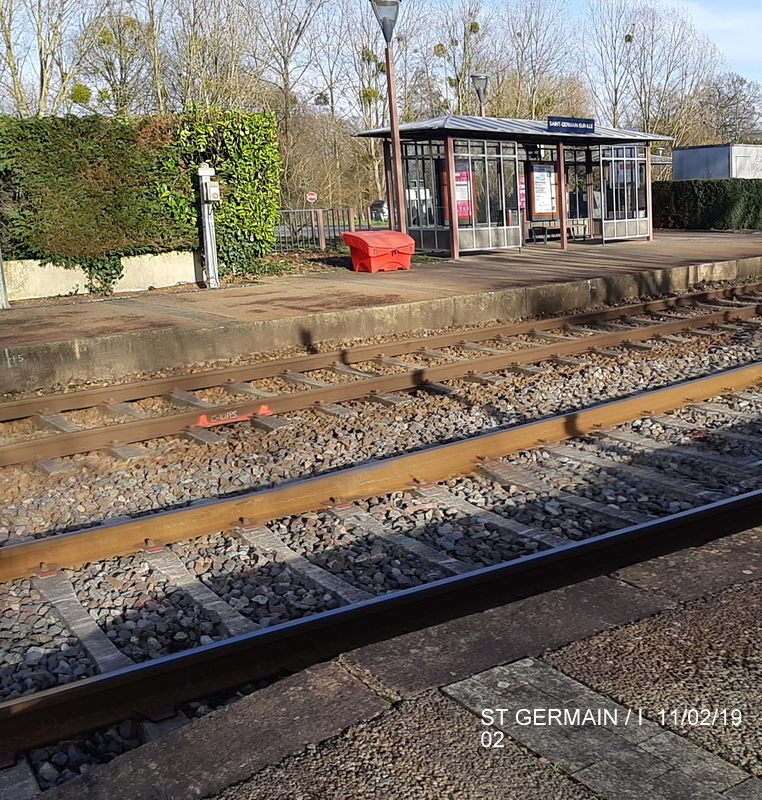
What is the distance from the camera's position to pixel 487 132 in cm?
A: 2147

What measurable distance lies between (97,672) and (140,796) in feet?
4.01

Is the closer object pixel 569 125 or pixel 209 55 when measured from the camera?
pixel 569 125

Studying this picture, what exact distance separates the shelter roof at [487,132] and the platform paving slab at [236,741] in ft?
62.1

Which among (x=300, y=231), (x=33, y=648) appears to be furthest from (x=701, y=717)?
(x=300, y=231)

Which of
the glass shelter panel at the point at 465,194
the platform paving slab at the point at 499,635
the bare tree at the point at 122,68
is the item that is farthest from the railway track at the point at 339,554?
the bare tree at the point at 122,68

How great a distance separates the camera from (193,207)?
1838 centimetres

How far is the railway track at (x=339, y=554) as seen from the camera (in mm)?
3740

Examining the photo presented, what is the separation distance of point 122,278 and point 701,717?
16164mm

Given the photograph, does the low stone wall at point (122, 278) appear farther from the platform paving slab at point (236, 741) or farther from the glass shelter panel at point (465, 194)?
the platform paving slab at point (236, 741)

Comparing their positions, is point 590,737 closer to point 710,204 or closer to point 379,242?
point 379,242

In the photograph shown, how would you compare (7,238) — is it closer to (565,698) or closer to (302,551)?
(302,551)

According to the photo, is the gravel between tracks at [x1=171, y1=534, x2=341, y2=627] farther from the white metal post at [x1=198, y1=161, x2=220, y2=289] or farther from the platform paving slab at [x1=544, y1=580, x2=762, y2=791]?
the white metal post at [x1=198, y1=161, x2=220, y2=289]

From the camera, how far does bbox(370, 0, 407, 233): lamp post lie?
18406 millimetres

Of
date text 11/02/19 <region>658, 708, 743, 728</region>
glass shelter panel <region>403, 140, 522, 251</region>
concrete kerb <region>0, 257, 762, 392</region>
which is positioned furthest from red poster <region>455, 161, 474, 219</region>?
date text 11/02/19 <region>658, 708, 743, 728</region>
